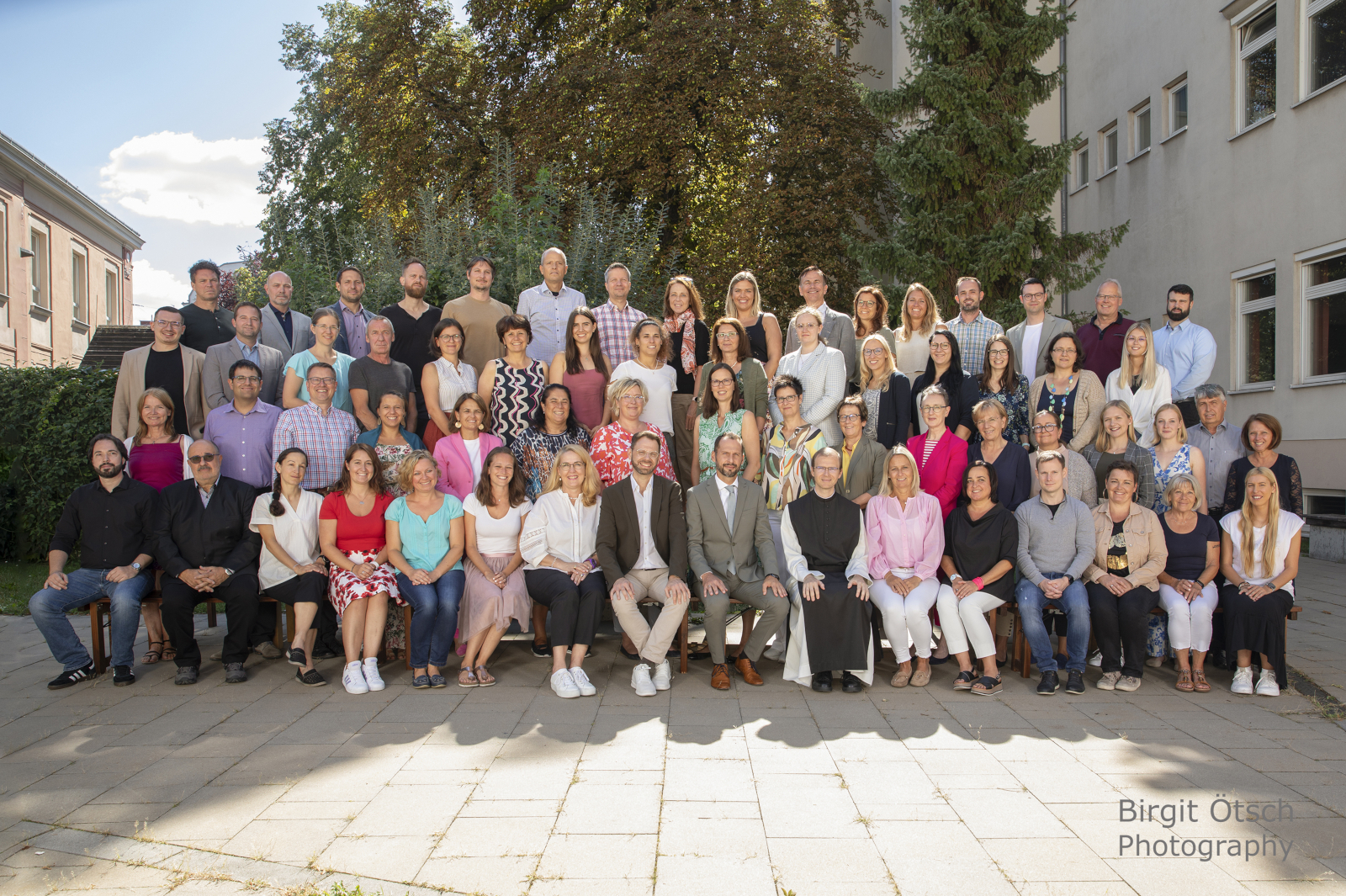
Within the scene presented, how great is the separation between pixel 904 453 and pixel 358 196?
22.0 metres

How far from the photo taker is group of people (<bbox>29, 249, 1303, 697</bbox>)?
571 centimetres

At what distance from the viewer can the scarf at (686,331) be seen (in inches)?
286

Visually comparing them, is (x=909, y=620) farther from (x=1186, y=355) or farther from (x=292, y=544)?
(x=292, y=544)

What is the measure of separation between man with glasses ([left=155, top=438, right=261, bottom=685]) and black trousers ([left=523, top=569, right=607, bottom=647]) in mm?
1867

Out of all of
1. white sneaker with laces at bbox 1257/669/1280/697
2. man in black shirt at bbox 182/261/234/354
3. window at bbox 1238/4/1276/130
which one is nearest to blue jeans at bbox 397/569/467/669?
man in black shirt at bbox 182/261/234/354

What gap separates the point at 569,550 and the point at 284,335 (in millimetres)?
3258

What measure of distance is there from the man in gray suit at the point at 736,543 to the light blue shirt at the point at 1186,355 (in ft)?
12.0

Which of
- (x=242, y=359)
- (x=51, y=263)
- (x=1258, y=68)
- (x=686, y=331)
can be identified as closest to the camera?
(x=242, y=359)

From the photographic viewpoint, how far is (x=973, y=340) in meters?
7.50

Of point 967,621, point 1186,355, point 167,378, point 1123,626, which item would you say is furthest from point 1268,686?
point 167,378

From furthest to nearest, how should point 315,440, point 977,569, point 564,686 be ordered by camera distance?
point 315,440, point 977,569, point 564,686

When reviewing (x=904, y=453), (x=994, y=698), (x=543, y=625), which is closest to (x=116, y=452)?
(x=543, y=625)

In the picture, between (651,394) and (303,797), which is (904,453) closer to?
(651,394)

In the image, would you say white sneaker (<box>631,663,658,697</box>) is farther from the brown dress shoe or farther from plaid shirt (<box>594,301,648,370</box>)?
plaid shirt (<box>594,301,648,370</box>)
